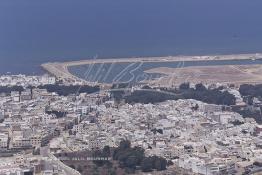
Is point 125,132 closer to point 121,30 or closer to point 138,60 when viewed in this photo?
point 138,60

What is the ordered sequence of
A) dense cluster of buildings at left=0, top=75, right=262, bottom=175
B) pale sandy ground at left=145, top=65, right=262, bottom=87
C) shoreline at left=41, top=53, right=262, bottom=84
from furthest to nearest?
shoreline at left=41, top=53, right=262, bottom=84, pale sandy ground at left=145, top=65, right=262, bottom=87, dense cluster of buildings at left=0, top=75, right=262, bottom=175

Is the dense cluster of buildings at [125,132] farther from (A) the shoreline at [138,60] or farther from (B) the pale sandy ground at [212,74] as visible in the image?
(A) the shoreline at [138,60]

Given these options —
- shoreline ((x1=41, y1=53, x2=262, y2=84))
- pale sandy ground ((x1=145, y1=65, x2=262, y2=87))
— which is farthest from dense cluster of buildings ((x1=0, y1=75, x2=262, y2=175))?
shoreline ((x1=41, y1=53, x2=262, y2=84))

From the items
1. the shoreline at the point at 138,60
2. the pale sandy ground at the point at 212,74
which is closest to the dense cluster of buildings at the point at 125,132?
the pale sandy ground at the point at 212,74

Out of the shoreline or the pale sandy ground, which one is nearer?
the pale sandy ground

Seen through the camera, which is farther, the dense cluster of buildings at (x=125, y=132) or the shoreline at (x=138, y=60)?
the shoreline at (x=138, y=60)

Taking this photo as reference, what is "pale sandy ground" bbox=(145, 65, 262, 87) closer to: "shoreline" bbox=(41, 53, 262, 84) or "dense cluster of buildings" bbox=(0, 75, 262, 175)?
"shoreline" bbox=(41, 53, 262, 84)
